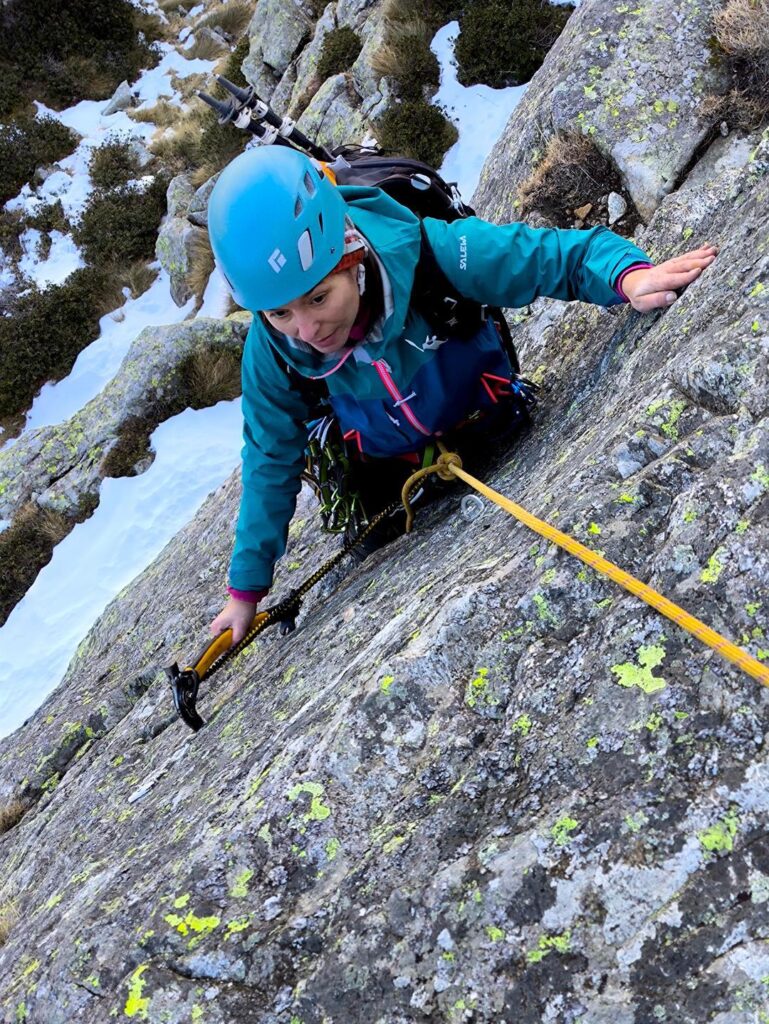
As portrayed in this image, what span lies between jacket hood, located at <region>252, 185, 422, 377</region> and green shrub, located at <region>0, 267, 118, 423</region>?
1258 centimetres

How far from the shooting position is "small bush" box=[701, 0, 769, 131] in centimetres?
470

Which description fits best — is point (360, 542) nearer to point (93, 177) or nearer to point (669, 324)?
point (669, 324)

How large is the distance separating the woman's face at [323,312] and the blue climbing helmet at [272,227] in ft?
0.25

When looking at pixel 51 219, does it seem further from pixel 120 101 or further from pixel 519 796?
pixel 519 796

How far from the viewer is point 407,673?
87.1 inches

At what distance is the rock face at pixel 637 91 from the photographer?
4977mm

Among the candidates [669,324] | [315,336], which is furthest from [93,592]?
[669,324]

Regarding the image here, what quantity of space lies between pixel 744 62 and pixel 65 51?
21.0 m

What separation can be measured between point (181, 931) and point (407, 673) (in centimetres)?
90

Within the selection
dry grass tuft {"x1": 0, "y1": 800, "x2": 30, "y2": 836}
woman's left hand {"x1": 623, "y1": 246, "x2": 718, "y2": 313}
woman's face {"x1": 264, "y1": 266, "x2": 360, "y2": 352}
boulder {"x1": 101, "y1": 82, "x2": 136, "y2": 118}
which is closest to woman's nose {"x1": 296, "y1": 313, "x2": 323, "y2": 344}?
woman's face {"x1": 264, "y1": 266, "x2": 360, "y2": 352}

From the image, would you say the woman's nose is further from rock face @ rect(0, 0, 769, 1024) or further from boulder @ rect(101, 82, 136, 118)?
boulder @ rect(101, 82, 136, 118)

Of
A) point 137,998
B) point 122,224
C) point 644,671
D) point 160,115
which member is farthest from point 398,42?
point 137,998

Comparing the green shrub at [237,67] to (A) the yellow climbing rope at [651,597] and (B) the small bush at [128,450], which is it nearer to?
(B) the small bush at [128,450]

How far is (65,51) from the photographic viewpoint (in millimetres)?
20344
